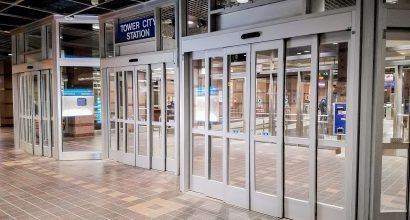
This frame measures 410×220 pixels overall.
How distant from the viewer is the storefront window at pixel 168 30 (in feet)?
23.3

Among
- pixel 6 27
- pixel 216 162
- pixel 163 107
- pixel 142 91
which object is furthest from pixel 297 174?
pixel 6 27

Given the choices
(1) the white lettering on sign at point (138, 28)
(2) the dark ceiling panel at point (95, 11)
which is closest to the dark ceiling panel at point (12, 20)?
(2) the dark ceiling panel at point (95, 11)

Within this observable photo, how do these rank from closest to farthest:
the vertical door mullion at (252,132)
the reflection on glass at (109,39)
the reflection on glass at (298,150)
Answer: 1. the vertical door mullion at (252,132)
2. the reflection on glass at (298,150)
3. the reflection on glass at (109,39)

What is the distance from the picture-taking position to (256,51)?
14.8ft

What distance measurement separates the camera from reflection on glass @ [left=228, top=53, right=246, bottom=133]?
4912mm

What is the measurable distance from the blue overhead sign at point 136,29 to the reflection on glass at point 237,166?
3.02m

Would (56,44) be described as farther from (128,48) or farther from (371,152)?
(371,152)

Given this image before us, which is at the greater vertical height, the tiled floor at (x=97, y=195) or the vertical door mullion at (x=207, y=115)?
the vertical door mullion at (x=207, y=115)

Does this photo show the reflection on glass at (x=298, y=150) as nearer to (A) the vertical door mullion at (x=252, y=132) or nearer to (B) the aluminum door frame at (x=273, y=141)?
(B) the aluminum door frame at (x=273, y=141)

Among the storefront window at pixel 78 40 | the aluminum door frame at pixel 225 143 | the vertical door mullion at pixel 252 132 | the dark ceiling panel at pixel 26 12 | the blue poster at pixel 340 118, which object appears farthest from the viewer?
the storefront window at pixel 78 40

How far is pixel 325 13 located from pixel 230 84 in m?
1.70

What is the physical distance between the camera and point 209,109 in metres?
5.13

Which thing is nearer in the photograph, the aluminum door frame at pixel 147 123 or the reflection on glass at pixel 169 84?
the reflection on glass at pixel 169 84

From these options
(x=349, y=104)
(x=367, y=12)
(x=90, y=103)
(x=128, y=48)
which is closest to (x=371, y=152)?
(x=349, y=104)
